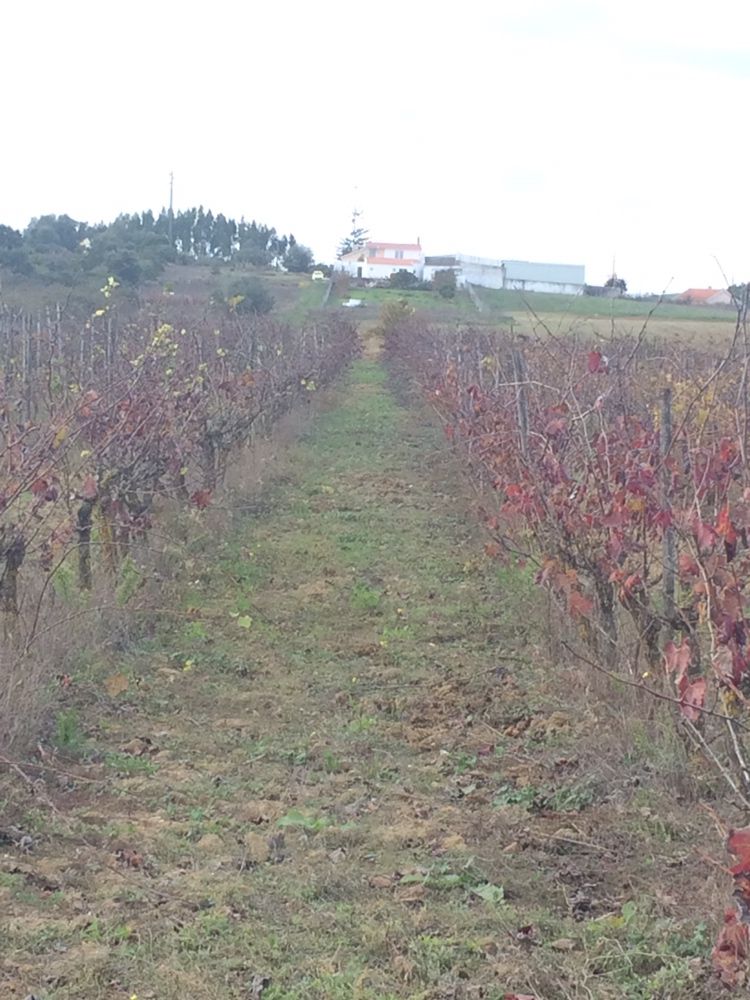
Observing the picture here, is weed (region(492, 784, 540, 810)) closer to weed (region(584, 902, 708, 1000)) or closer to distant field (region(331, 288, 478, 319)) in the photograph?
weed (region(584, 902, 708, 1000))

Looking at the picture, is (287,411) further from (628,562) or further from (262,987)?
(262,987)

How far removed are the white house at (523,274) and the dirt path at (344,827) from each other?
57.0 metres

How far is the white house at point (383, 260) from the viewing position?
85438 mm

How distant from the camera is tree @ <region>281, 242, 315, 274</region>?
66062mm

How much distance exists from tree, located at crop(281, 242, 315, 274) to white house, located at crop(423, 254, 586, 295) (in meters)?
8.42

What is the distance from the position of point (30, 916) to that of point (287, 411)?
15.0m

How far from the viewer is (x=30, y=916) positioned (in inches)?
139

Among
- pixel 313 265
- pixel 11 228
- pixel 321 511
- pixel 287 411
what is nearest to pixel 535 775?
pixel 321 511

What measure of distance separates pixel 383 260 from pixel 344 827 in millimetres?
85701

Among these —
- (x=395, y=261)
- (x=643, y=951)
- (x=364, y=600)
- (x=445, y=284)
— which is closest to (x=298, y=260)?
(x=445, y=284)

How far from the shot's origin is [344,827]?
4.34m

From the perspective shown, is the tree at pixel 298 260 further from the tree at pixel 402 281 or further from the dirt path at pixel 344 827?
the dirt path at pixel 344 827

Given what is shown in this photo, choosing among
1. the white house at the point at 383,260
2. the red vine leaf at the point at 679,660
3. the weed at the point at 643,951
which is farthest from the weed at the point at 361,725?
the white house at the point at 383,260

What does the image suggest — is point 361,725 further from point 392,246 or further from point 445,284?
point 392,246
